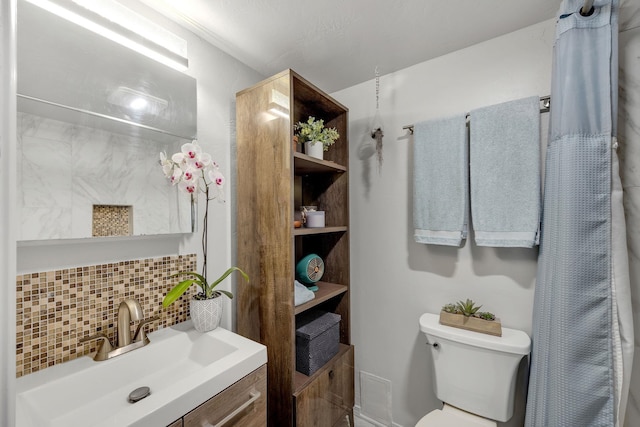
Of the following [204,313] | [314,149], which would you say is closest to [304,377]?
[204,313]

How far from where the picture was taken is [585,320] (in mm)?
960

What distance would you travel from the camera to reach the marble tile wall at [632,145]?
1012 mm

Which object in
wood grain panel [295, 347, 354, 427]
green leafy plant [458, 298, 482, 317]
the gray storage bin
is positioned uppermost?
green leafy plant [458, 298, 482, 317]

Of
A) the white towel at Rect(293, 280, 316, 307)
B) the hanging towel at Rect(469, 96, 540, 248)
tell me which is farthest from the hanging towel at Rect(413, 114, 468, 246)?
the white towel at Rect(293, 280, 316, 307)

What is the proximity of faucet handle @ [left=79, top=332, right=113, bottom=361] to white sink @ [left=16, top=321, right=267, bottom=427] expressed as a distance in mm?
19

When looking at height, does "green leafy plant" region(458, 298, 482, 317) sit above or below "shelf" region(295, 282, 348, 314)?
below

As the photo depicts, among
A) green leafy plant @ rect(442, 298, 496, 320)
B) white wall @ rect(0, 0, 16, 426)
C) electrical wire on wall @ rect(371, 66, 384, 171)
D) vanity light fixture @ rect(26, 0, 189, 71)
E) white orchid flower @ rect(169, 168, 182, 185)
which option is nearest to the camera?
white wall @ rect(0, 0, 16, 426)

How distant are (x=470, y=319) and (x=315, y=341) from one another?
30.2 inches

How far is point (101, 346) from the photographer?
0.94 m

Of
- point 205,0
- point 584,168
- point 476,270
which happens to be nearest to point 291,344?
point 476,270

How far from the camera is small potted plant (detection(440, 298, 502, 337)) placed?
4.01 feet

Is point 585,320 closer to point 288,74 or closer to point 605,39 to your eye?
point 605,39

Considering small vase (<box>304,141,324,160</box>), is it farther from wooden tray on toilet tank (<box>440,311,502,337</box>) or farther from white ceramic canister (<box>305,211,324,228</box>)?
wooden tray on toilet tank (<box>440,311,502,337</box>)

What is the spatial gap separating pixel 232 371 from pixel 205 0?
4.72ft
